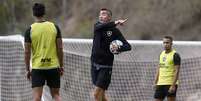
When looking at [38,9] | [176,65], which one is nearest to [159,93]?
[176,65]

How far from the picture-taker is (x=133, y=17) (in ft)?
101

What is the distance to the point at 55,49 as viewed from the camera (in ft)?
29.6

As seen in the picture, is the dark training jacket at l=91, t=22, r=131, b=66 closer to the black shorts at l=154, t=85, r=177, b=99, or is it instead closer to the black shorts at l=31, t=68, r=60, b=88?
the black shorts at l=31, t=68, r=60, b=88

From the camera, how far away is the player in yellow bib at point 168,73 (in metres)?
11.1

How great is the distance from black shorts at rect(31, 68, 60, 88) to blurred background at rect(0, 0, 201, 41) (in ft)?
55.6

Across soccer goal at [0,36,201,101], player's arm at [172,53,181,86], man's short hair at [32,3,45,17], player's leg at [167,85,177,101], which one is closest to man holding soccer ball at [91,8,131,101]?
man's short hair at [32,3,45,17]

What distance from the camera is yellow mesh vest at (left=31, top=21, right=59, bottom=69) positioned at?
8.88 meters

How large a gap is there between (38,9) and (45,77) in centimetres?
101

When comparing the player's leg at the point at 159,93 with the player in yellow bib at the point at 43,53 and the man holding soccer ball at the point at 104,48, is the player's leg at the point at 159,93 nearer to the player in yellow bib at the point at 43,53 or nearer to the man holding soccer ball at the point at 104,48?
the man holding soccer ball at the point at 104,48

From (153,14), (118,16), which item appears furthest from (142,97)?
(118,16)

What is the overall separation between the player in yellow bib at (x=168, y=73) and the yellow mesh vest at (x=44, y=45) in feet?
9.07

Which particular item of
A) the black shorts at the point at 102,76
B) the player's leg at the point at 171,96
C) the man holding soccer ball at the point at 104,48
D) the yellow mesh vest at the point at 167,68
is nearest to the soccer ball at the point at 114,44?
the man holding soccer ball at the point at 104,48

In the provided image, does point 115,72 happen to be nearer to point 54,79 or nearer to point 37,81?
point 54,79

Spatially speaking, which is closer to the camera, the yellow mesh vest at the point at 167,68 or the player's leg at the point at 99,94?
the player's leg at the point at 99,94
